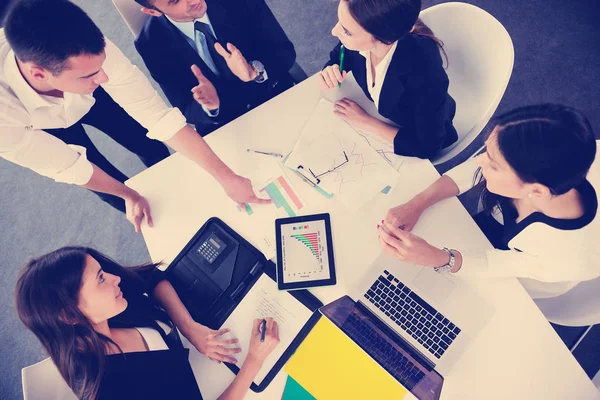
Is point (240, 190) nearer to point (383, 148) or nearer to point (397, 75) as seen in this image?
point (383, 148)

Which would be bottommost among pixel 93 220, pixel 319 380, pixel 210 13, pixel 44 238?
pixel 44 238

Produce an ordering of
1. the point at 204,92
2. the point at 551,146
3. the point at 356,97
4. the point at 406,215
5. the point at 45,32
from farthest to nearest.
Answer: the point at 204,92 < the point at 356,97 < the point at 406,215 < the point at 45,32 < the point at 551,146

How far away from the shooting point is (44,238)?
7.61 feet

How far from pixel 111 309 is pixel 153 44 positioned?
981 millimetres

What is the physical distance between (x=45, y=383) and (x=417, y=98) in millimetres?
1462

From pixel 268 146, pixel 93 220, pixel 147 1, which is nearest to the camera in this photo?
pixel 147 1

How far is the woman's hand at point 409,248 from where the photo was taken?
1.11m

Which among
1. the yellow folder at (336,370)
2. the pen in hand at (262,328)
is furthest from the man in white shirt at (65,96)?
the yellow folder at (336,370)

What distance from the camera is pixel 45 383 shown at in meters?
1.18

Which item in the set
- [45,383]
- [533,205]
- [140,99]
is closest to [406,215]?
[533,205]

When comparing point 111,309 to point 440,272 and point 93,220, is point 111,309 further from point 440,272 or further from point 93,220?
point 93,220

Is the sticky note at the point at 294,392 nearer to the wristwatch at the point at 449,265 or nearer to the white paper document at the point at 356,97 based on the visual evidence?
the wristwatch at the point at 449,265

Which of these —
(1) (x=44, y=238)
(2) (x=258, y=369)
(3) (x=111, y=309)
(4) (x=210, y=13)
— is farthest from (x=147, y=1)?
(1) (x=44, y=238)

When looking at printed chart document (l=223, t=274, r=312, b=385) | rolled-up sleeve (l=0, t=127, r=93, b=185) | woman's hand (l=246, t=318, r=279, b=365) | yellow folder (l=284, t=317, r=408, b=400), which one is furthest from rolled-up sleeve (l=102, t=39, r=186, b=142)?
yellow folder (l=284, t=317, r=408, b=400)
